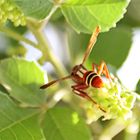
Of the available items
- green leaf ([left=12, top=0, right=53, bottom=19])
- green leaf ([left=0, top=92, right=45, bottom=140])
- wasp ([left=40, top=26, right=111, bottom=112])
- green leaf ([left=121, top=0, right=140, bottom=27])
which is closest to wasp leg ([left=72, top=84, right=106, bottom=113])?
wasp ([left=40, top=26, right=111, bottom=112])

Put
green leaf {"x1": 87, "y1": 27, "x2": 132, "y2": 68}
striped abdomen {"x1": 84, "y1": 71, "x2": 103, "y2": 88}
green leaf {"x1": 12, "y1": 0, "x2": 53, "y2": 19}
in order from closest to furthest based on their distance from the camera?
1. green leaf {"x1": 12, "y1": 0, "x2": 53, "y2": 19}
2. striped abdomen {"x1": 84, "y1": 71, "x2": 103, "y2": 88}
3. green leaf {"x1": 87, "y1": 27, "x2": 132, "y2": 68}

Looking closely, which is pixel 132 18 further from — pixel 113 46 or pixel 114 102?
pixel 114 102

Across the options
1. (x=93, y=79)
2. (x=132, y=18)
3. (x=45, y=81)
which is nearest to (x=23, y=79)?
(x=45, y=81)

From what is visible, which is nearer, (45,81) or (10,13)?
(10,13)

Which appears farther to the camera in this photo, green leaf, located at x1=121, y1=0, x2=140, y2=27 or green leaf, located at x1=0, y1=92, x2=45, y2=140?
green leaf, located at x1=121, y1=0, x2=140, y2=27

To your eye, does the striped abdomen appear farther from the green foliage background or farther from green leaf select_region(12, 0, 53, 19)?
green leaf select_region(12, 0, 53, 19)

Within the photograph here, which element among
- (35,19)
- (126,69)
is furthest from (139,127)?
(35,19)
